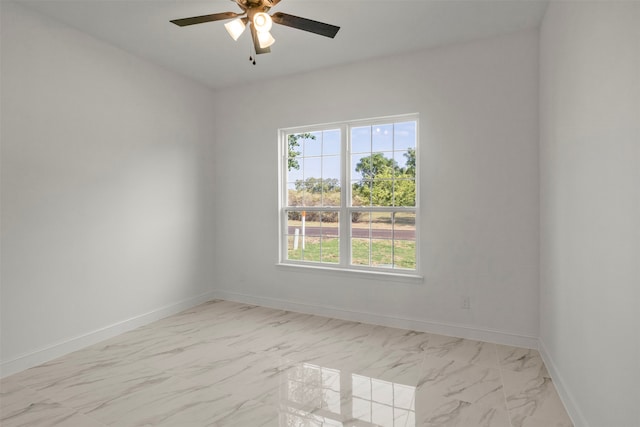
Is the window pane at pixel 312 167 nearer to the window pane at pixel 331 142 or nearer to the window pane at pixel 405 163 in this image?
the window pane at pixel 331 142

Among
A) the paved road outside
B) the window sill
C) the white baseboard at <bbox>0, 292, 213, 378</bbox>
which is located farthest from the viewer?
the paved road outside

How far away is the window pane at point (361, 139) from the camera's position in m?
3.92

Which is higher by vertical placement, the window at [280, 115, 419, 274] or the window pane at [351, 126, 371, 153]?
the window pane at [351, 126, 371, 153]

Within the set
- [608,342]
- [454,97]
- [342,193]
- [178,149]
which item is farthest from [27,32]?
[608,342]

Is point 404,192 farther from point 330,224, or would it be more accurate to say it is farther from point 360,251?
point 330,224

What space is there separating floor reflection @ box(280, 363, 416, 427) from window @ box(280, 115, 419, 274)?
4.74ft

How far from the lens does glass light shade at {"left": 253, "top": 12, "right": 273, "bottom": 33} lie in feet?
7.38

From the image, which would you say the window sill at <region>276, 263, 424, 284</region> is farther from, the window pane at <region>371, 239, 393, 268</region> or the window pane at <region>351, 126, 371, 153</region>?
the window pane at <region>351, 126, 371, 153</region>

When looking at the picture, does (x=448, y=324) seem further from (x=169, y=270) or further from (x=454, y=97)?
(x=169, y=270)

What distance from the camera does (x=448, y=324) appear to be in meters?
3.46

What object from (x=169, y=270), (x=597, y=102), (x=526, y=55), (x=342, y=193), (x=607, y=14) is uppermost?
(x=526, y=55)

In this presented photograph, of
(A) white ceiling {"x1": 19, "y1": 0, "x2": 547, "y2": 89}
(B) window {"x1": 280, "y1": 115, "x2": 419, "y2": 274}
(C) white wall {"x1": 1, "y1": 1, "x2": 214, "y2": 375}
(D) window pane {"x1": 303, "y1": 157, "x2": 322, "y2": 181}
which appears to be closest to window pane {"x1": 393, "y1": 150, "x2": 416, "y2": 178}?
(B) window {"x1": 280, "y1": 115, "x2": 419, "y2": 274}

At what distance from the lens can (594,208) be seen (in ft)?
5.91

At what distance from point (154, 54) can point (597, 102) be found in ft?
12.6
